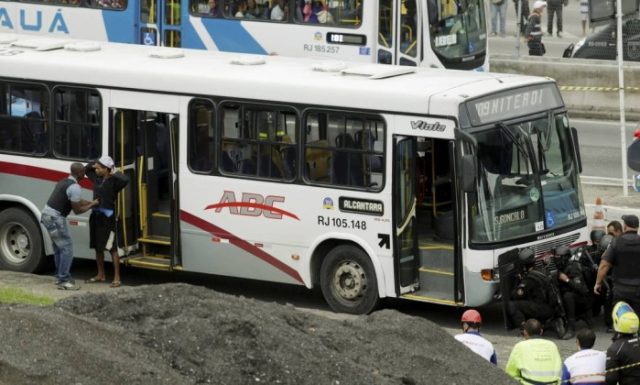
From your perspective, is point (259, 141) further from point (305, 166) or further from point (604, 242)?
point (604, 242)

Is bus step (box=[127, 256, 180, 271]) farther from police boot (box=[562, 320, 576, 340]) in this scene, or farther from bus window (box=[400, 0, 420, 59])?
bus window (box=[400, 0, 420, 59])

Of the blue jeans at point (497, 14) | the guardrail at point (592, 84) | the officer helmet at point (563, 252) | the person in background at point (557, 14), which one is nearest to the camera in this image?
the officer helmet at point (563, 252)

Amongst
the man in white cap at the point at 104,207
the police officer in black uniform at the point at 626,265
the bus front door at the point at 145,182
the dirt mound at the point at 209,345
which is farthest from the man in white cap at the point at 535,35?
the dirt mound at the point at 209,345

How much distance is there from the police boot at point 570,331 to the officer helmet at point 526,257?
0.72 metres

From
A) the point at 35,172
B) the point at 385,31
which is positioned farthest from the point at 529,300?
the point at 385,31

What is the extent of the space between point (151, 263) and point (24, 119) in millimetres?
2298

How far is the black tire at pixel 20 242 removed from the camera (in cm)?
1853

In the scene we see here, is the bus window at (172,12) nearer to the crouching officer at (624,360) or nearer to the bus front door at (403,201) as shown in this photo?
the bus front door at (403,201)

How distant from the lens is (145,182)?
59.6 feet

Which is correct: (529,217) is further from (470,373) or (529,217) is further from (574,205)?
(470,373)

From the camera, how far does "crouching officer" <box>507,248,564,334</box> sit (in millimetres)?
16016

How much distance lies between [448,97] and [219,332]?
600 centimetres

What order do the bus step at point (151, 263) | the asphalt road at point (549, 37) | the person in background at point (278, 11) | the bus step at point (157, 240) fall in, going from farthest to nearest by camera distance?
the asphalt road at point (549, 37) → the person in background at point (278, 11) → the bus step at point (157, 240) → the bus step at point (151, 263)

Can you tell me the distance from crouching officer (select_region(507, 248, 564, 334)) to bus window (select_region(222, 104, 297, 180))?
276cm
